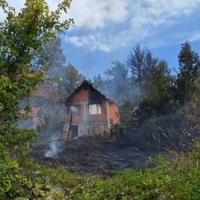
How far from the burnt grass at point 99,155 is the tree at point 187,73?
16.6 feet

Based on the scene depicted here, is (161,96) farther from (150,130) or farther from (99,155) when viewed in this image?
(99,155)

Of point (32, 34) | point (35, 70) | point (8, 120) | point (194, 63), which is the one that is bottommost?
point (8, 120)

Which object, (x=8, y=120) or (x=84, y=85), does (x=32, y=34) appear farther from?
(x=84, y=85)

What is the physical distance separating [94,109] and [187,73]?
Answer: 2082 cm

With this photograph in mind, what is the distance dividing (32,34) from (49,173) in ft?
9.53

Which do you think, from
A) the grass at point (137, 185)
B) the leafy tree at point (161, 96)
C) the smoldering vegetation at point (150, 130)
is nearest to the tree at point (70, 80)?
the smoldering vegetation at point (150, 130)

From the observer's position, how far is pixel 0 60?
27.3 feet

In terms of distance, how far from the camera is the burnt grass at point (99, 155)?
18.4 meters

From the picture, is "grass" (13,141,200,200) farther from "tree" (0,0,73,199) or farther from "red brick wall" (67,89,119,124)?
"red brick wall" (67,89,119,124)

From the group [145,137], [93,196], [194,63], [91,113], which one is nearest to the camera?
[93,196]

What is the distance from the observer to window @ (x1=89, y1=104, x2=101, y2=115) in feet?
163

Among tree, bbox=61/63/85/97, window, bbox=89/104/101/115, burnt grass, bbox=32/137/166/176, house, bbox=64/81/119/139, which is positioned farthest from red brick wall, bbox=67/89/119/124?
burnt grass, bbox=32/137/166/176

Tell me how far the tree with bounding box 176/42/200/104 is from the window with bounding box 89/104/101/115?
62.8ft

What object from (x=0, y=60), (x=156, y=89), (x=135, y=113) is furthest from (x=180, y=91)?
(x=0, y=60)
